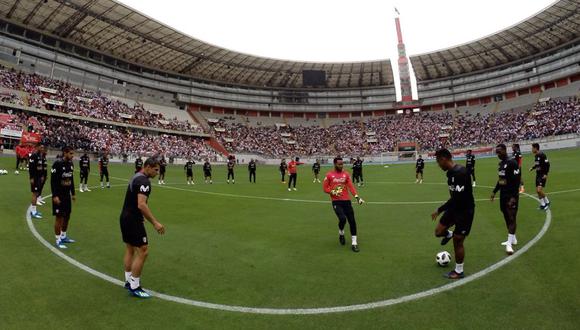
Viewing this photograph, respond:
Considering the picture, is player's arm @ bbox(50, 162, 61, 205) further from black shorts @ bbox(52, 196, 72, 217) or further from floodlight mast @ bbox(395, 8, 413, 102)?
floodlight mast @ bbox(395, 8, 413, 102)

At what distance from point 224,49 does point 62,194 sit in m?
63.5

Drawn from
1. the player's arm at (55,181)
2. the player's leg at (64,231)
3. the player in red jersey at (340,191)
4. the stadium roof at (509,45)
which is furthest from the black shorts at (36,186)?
the stadium roof at (509,45)

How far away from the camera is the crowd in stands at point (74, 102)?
1887 inches

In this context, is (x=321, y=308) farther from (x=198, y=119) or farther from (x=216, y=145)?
(x=198, y=119)

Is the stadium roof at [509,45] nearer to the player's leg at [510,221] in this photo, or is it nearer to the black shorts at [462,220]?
the player's leg at [510,221]

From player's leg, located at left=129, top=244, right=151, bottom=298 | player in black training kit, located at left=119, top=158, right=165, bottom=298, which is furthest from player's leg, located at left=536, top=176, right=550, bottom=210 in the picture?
player's leg, located at left=129, top=244, right=151, bottom=298

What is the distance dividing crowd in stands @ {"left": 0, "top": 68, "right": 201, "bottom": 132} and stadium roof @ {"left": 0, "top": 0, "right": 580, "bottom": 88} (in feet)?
31.5

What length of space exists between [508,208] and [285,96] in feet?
284

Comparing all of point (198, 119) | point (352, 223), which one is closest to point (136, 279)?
point (352, 223)

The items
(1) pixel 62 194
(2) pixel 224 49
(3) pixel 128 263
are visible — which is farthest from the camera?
(2) pixel 224 49

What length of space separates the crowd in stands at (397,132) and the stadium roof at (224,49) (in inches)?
478

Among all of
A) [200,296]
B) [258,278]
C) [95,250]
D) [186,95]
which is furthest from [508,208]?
[186,95]

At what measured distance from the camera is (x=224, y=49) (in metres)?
67.1

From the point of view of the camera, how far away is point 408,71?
83562mm
